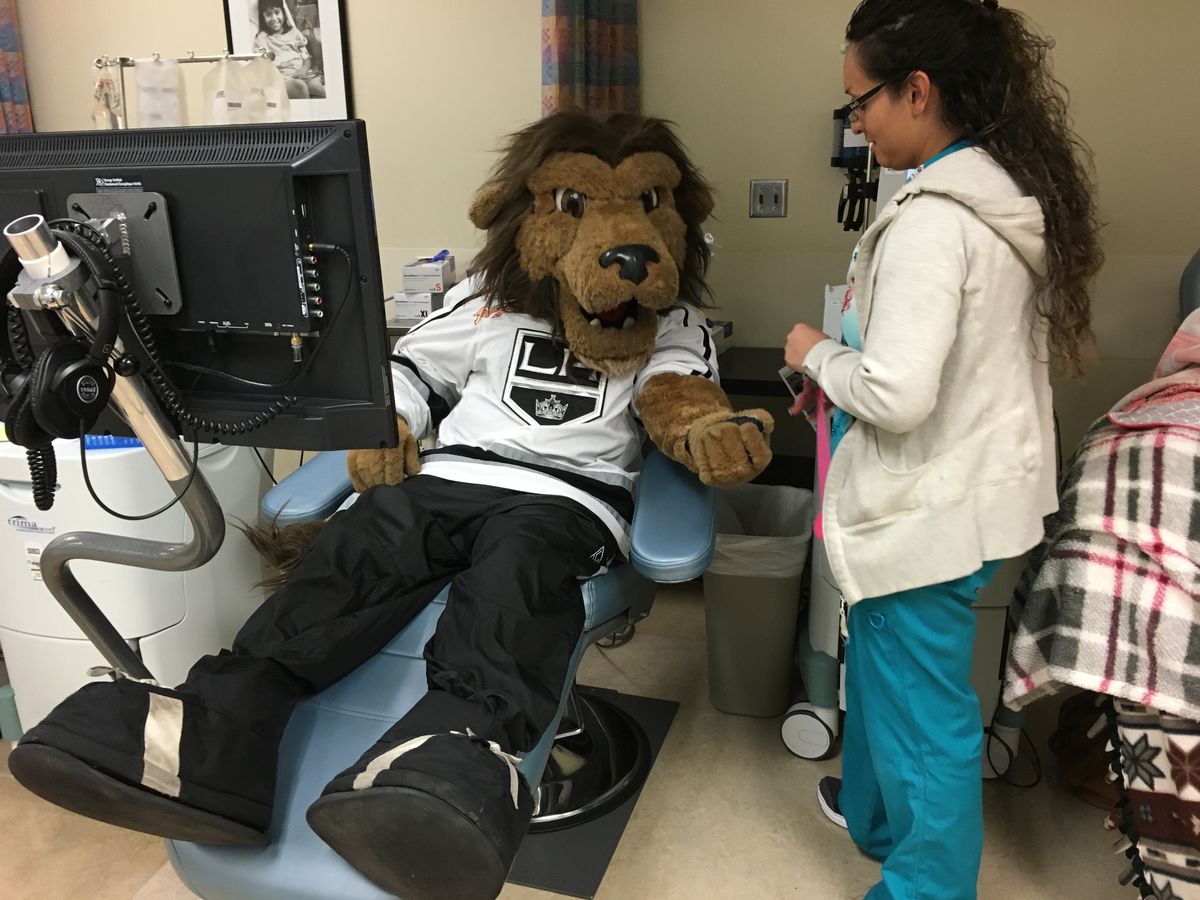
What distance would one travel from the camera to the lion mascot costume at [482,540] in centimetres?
95

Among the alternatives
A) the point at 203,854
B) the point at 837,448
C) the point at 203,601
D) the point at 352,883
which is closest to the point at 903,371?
the point at 837,448

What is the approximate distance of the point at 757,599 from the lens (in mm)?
1788

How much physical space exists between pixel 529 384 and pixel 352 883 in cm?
84

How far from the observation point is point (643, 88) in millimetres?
2320

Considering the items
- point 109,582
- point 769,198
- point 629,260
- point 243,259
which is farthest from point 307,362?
point 769,198

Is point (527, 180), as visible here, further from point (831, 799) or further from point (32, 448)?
point (831, 799)

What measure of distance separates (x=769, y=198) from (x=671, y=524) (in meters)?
1.30

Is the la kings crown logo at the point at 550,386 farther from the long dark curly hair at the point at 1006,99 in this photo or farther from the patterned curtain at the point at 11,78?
the patterned curtain at the point at 11,78

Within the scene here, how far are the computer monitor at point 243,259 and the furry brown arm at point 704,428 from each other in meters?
0.55

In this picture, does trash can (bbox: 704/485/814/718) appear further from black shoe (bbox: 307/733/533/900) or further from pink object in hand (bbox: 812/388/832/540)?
black shoe (bbox: 307/733/533/900)

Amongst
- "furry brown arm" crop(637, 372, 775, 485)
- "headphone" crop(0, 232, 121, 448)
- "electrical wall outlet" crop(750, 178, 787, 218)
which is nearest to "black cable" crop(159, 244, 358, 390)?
"headphone" crop(0, 232, 121, 448)

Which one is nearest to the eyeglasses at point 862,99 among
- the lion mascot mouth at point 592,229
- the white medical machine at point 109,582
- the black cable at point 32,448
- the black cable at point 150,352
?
the lion mascot mouth at point 592,229

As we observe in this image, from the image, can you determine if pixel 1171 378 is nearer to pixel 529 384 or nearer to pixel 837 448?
pixel 837 448

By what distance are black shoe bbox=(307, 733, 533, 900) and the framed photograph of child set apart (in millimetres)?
2158
